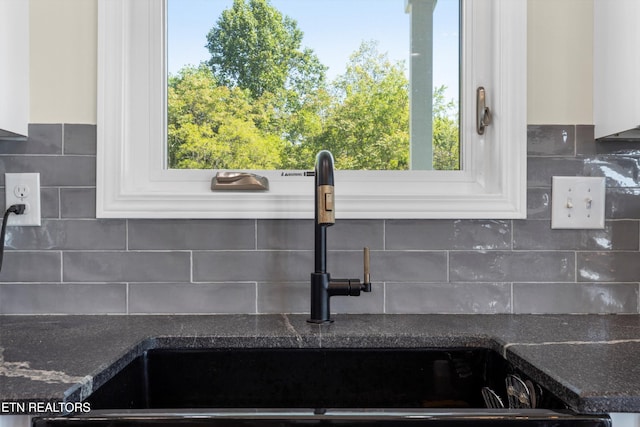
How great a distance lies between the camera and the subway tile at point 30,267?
136cm

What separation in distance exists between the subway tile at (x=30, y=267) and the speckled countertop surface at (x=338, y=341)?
0.31 ft

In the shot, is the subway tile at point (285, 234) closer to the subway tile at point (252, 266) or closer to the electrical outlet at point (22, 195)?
the subway tile at point (252, 266)

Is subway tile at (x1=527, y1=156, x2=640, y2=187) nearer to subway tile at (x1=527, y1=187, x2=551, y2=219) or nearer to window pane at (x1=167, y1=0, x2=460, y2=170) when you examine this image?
subway tile at (x1=527, y1=187, x2=551, y2=219)

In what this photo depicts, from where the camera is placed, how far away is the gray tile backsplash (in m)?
1.37

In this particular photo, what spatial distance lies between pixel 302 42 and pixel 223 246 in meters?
0.57

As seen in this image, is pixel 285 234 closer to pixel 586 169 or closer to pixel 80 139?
pixel 80 139

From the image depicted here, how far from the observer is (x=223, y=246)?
138 centimetres

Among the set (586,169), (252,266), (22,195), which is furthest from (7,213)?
(586,169)

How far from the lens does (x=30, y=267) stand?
1361mm

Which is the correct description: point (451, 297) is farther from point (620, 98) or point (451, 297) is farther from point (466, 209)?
point (620, 98)

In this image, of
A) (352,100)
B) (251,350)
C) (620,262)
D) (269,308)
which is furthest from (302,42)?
(620,262)

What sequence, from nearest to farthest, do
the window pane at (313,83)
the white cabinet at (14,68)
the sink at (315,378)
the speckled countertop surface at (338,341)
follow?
1. the speckled countertop surface at (338,341)
2. the sink at (315,378)
3. the white cabinet at (14,68)
4. the window pane at (313,83)

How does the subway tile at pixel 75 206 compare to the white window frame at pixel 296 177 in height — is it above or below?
below

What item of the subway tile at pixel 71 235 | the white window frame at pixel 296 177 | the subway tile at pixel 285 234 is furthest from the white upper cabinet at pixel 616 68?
the subway tile at pixel 71 235
